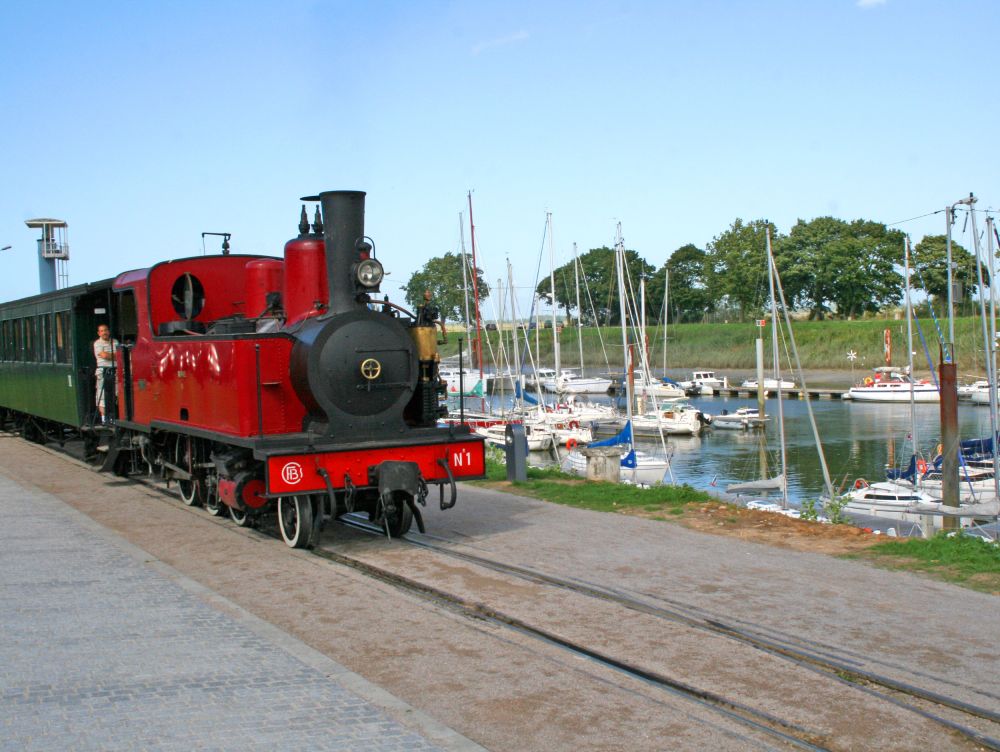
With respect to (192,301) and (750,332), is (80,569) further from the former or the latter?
(750,332)

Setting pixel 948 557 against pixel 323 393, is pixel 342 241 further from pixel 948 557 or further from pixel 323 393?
pixel 948 557

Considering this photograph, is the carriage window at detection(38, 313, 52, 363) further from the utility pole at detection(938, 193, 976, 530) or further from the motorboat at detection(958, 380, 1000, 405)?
the motorboat at detection(958, 380, 1000, 405)

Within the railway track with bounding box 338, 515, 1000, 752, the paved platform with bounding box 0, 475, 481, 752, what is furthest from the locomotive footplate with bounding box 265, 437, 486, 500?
the paved platform with bounding box 0, 475, 481, 752

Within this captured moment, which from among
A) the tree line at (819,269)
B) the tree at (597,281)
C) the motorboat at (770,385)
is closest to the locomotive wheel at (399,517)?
the motorboat at (770,385)

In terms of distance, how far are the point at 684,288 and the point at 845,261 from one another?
21737 mm

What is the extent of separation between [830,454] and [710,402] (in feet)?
72.5

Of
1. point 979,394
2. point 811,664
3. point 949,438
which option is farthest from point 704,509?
point 979,394

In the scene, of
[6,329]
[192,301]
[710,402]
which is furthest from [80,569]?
A: [710,402]

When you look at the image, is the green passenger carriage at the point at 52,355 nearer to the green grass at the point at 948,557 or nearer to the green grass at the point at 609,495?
the green grass at the point at 609,495

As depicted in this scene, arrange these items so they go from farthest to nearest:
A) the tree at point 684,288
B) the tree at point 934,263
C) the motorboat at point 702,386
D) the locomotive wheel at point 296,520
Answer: the tree at point 684,288 < the tree at point 934,263 < the motorboat at point 702,386 < the locomotive wheel at point 296,520

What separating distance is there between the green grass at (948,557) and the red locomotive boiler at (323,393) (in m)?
4.22

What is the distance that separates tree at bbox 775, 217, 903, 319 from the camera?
76875 mm

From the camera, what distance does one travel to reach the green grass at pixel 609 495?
1244 centimetres

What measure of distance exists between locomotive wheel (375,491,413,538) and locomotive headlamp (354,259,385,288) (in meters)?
2.27
